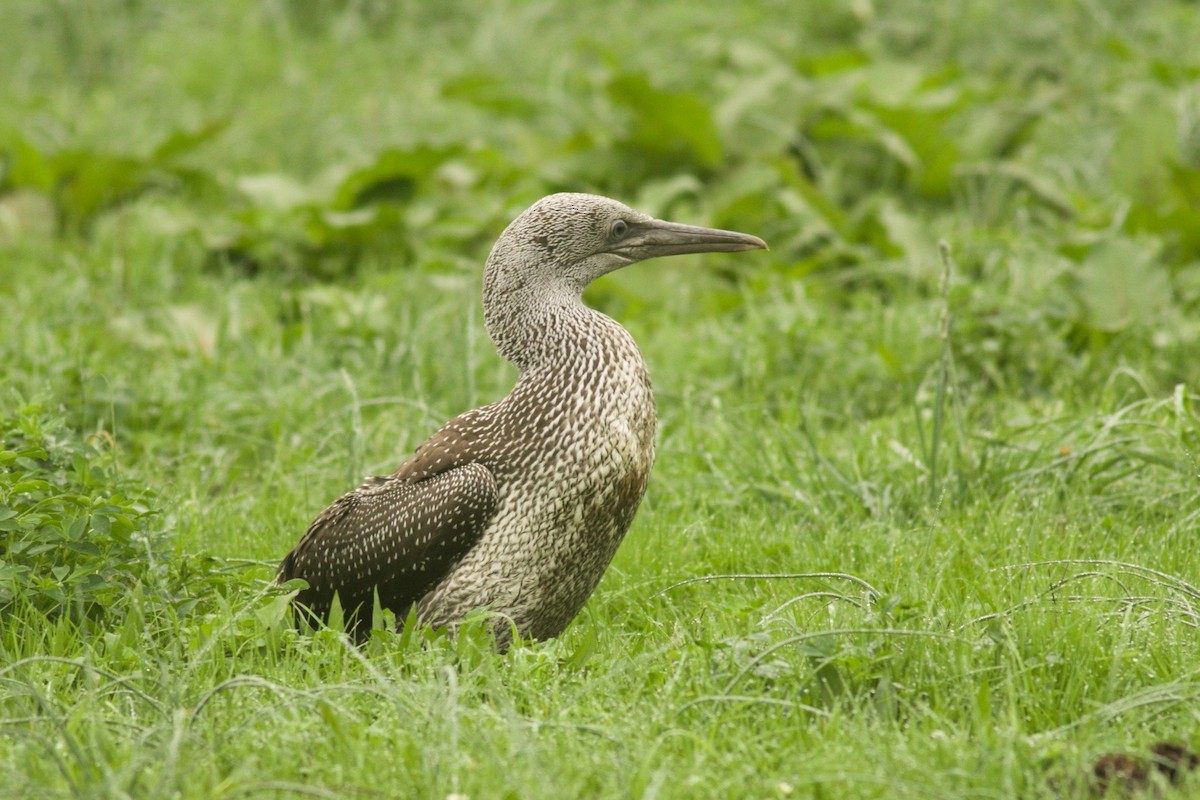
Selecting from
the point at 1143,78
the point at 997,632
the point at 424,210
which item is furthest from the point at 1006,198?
the point at 997,632

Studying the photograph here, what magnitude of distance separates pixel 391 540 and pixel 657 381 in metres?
2.46

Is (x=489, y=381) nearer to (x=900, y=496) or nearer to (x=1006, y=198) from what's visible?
(x=900, y=496)

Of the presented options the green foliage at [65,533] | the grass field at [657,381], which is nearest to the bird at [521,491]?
the grass field at [657,381]

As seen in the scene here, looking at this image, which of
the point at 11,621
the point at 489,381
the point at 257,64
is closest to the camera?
the point at 11,621

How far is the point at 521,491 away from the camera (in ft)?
14.2

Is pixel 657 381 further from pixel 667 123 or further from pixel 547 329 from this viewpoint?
pixel 667 123

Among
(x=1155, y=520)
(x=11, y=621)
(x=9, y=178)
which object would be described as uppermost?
(x=9, y=178)

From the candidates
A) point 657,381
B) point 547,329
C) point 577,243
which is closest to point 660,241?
point 577,243

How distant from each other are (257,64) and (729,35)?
11.1 feet

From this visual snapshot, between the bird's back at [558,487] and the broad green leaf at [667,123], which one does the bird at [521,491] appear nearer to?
the bird's back at [558,487]

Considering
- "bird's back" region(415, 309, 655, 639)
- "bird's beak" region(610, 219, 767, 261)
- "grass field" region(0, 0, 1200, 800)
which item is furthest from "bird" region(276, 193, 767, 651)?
"grass field" region(0, 0, 1200, 800)

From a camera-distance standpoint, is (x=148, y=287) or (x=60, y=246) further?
(x=60, y=246)

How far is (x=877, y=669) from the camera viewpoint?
150 inches

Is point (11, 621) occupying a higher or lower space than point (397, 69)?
lower
